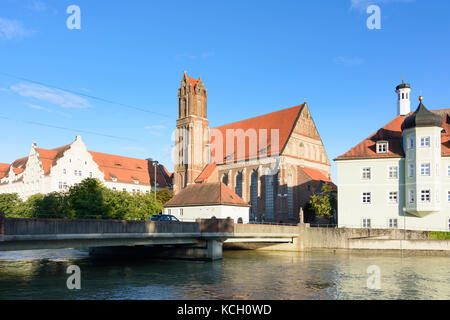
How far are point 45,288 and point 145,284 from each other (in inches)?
216

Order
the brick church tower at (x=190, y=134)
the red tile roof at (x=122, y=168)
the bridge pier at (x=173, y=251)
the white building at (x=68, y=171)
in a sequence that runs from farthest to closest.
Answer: the red tile roof at (x=122, y=168)
the brick church tower at (x=190, y=134)
the white building at (x=68, y=171)
the bridge pier at (x=173, y=251)

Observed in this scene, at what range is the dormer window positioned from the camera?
177 feet

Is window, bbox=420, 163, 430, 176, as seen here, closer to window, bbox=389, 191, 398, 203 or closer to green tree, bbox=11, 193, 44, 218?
window, bbox=389, 191, 398, 203

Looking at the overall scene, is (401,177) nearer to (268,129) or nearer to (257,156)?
(257,156)

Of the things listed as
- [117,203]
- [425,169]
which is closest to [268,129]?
[425,169]

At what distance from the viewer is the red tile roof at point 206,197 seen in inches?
2313

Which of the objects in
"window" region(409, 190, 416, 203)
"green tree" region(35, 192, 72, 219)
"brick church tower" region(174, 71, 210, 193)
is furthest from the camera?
"brick church tower" region(174, 71, 210, 193)

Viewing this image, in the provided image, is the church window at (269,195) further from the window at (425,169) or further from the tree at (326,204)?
the window at (425,169)

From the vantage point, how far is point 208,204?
2314 inches

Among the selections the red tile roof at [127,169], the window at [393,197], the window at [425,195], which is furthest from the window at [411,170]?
the red tile roof at [127,169]

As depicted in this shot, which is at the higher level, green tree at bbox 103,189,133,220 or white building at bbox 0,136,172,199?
white building at bbox 0,136,172,199

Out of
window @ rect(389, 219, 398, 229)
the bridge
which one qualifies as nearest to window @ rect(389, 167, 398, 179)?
window @ rect(389, 219, 398, 229)

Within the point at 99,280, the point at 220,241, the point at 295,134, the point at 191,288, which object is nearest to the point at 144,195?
the point at 220,241

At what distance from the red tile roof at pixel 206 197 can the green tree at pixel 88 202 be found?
1129 centimetres
